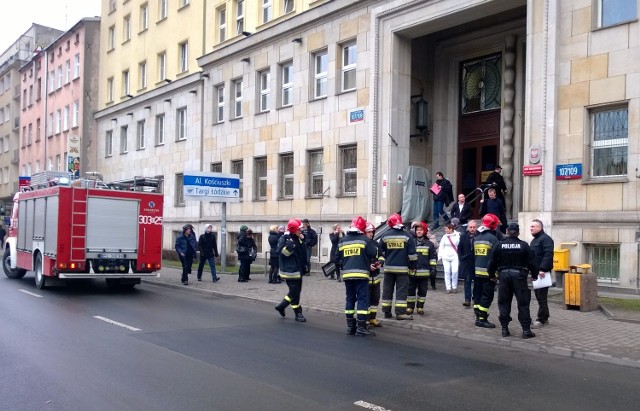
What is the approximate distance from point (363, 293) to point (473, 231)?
13.6 ft

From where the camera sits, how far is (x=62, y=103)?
→ 146ft

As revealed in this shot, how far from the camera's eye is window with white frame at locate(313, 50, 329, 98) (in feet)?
74.8

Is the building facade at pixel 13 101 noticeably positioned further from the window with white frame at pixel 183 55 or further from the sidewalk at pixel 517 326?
the sidewalk at pixel 517 326

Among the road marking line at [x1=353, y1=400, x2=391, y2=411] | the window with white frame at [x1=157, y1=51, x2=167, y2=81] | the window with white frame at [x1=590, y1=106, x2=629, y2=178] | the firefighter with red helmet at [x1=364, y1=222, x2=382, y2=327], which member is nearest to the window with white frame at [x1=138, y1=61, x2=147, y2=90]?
the window with white frame at [x1=157, y1=51, x2=167, y2=81]

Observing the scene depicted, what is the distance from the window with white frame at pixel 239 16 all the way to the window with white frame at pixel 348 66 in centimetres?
702

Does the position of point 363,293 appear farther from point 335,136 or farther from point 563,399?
point 335,136

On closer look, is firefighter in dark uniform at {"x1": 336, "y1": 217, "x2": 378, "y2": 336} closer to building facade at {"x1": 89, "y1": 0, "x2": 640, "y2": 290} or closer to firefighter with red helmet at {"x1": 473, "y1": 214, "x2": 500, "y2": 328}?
firefighter with red helmet at {"x1": 473, "y1": 214, "x2": 500, "y2": 328}

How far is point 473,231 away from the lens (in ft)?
42.6

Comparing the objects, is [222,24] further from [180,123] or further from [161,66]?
[161,66]

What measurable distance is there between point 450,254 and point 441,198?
4.86 metres

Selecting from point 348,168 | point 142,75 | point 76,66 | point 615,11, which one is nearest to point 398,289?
point 615,11

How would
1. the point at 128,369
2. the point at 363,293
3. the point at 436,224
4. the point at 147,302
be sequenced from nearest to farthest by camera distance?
the point at 128,369 → the point at 363,293 → the point at 147,302 → the point at 436,224

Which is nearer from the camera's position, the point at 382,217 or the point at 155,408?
the point at 155,408

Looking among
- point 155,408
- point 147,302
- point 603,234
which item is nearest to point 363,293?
point 155,408
